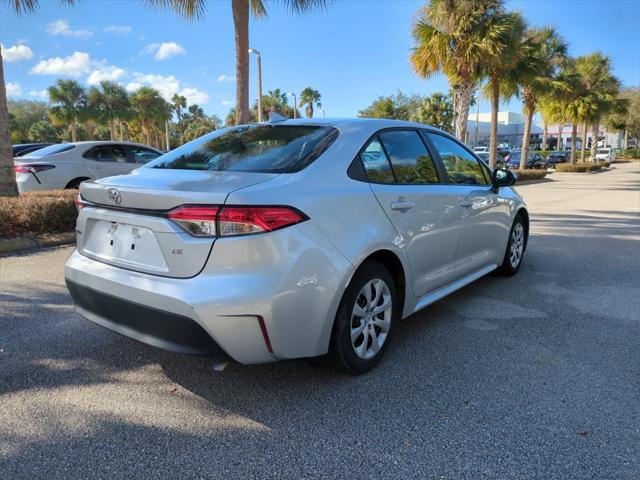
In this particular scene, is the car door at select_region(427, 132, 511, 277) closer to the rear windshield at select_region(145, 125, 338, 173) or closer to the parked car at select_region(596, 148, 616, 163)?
the rear windshield at select_region(145, 125, 338, 173)

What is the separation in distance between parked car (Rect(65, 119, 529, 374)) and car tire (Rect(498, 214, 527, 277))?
181 cm

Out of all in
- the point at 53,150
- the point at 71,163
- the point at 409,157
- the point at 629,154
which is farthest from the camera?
the point at 629,154

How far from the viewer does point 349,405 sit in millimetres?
2732

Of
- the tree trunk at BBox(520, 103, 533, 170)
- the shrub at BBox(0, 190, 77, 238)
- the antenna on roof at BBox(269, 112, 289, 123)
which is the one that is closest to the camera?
the antenna on roof at BBox(269, 112, 289, 123)

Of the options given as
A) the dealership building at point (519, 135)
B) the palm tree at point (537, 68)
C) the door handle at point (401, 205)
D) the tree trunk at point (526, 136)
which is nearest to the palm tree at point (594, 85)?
the palm tree at point (537, 68)

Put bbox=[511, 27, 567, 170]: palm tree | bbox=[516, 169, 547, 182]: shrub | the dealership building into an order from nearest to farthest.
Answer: bbox=[511, 27, 567, 170]: palm tree, bbox=[516, 169, 547, 182]: shrub, the dealership building

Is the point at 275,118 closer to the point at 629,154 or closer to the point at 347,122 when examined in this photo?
the point at 347,122

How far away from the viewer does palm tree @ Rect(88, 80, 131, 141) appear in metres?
43.7

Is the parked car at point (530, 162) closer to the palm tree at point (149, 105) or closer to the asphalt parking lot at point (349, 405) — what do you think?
the palm tree at point (149, 105)

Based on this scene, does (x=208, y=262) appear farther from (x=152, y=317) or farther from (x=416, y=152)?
(x=416, y=152)

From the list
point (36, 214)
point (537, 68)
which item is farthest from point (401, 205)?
→ point (537, 68)

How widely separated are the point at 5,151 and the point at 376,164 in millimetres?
6930

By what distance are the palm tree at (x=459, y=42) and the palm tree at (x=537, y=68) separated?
3469mm

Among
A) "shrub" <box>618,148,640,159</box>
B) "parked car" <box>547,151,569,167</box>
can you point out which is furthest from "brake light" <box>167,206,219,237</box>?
"shrub" <box>618,148,640,159</box>
